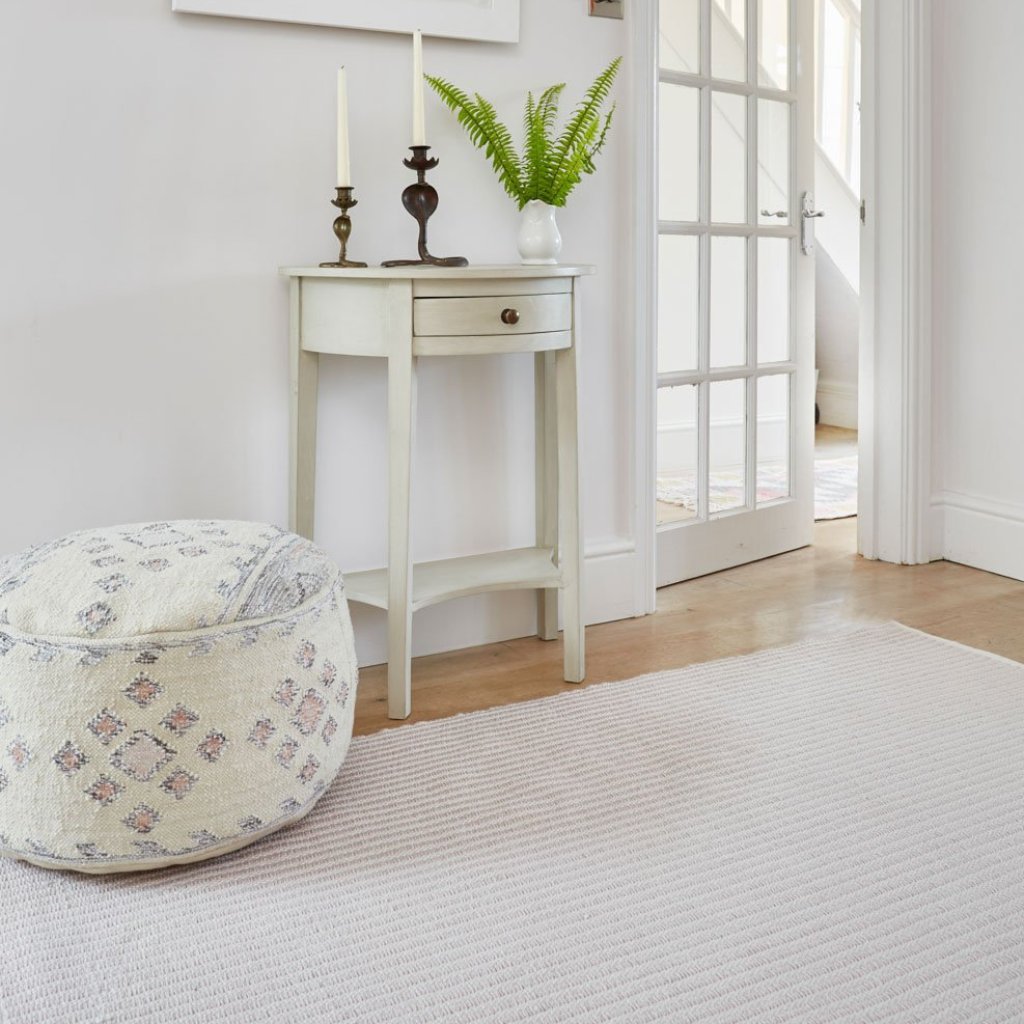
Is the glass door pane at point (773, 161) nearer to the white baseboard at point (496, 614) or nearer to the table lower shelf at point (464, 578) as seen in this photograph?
the white baseboard at point (496, 614)

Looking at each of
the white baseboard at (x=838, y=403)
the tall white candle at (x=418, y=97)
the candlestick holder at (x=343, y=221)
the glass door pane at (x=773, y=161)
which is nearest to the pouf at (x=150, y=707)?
the candlestick holder at (x=343, y=221)

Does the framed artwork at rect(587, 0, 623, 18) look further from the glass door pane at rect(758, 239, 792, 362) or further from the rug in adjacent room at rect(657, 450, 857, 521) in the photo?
the rug in adjacent room at rect(657, 450, 857, 521)

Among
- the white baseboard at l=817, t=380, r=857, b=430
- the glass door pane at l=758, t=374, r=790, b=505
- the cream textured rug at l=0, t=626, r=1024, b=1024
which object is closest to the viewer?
the cream textured rug at l=0, t=626, r=1024, b=1024

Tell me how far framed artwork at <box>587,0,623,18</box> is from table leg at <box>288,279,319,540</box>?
0.94 meters

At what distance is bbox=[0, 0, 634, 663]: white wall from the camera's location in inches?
81.7

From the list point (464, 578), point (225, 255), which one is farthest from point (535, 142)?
point (464, 578)

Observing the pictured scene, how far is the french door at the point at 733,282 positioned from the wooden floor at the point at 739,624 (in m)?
0.16

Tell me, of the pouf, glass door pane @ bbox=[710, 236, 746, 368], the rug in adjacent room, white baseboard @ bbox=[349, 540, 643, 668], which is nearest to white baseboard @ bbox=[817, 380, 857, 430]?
the rug in adjacent room

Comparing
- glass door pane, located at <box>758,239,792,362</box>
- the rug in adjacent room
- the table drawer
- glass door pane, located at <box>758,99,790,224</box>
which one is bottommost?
the rug in adjacent room

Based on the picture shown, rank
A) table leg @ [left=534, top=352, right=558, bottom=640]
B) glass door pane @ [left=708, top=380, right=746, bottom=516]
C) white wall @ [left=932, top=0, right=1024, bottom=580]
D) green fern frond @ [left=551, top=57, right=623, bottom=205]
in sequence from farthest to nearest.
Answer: glass door pane @ [left=708, top=380, right=746, bottom=516] < white wall @ [left=932, top=0, right=1024, bottom=580] < table leg @ [left=534, top=352, right=558, bottom=640] < green fern frond @ [left=551, top=57, right=623, bottom=205]

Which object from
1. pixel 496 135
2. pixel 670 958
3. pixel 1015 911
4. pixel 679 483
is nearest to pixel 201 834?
pixel 670 958

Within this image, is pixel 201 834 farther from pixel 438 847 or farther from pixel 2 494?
pixel 2 494

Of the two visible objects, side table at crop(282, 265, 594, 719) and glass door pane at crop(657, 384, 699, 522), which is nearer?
side table at crop(282, 265, 594, 719)

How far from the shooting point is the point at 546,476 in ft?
8.59
